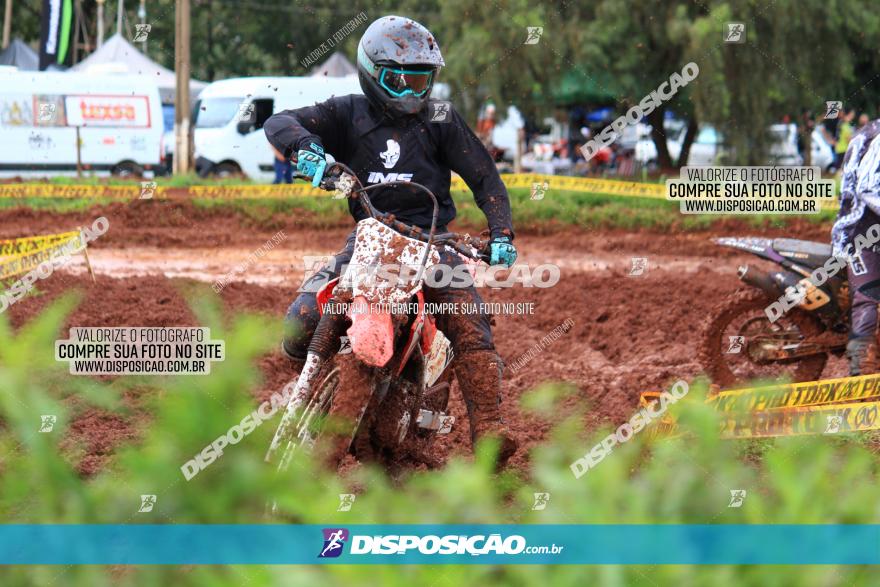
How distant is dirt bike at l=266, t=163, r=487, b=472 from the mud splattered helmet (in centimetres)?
40

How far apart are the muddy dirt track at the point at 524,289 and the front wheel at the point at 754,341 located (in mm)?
414

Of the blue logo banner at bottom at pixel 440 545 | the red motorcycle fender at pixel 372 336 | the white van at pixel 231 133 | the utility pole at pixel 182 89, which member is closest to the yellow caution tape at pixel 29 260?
the red motorcycle fender at pixel 372 336

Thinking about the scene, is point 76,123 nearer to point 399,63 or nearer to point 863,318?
point 863,318

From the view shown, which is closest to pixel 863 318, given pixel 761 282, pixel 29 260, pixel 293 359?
pixel 761 282

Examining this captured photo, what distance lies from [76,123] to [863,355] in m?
22.8

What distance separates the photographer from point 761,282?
7707mm

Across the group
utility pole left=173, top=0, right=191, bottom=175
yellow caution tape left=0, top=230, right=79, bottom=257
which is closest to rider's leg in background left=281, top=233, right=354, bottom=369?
yellow caution tape left=0, top=230, right=79, bottom=257

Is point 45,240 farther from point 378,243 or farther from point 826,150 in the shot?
point 826,150

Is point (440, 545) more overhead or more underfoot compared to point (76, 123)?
more underfoot

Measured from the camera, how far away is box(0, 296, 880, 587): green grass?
1675 millimetres

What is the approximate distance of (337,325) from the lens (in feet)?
16.9

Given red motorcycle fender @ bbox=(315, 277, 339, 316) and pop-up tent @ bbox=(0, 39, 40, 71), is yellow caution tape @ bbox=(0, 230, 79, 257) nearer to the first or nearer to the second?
red motorcycle fender @ bbox=(315, 277, 339, 316)

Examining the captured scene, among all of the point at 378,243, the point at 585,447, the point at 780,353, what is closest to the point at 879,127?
the point at 780,353

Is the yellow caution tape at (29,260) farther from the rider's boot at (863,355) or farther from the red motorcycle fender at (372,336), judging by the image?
the rider's boot at (863,355)
